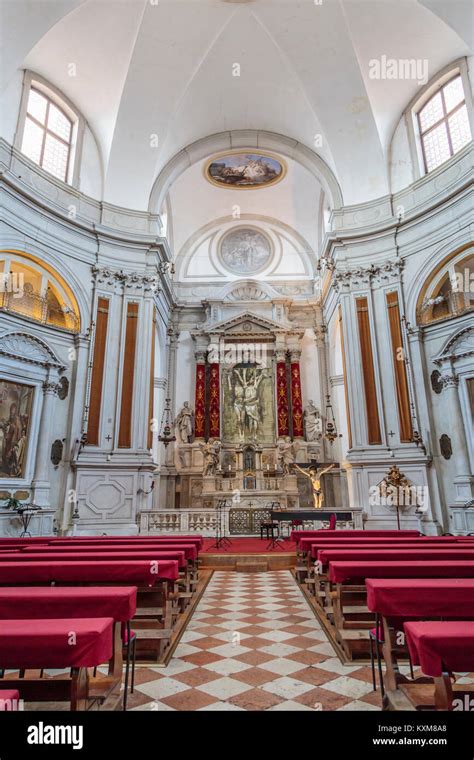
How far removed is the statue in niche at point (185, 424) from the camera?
19062 mm

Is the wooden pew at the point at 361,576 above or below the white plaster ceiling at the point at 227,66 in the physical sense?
below

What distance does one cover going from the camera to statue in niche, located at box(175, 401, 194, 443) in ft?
62.5

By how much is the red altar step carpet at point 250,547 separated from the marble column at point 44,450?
427 centimetres

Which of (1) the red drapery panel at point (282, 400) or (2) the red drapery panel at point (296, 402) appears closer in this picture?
(2) the red drapery panel at point (296, 402)

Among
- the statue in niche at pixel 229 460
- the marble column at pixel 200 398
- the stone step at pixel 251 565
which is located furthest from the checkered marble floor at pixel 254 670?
the marble column at pixel 200 398

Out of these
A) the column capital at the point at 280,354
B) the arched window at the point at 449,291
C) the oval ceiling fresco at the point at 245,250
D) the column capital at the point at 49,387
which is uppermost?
the oval ceiling fresco at the point at 245,250

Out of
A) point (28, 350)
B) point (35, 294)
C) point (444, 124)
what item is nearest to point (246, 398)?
point (35, 294)

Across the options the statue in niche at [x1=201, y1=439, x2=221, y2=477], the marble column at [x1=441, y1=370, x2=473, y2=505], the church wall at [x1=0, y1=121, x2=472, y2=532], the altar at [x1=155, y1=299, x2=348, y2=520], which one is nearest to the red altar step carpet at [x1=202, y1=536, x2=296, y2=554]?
the church wall at [x1=0, y1=121, x2=472, y2=532]

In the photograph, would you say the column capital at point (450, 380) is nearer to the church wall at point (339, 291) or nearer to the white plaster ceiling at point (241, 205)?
the church wall at point (339, 291)

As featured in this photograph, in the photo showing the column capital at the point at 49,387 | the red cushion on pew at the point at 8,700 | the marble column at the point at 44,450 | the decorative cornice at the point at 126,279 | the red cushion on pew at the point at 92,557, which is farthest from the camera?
the decorative cornice at the point at 126,279

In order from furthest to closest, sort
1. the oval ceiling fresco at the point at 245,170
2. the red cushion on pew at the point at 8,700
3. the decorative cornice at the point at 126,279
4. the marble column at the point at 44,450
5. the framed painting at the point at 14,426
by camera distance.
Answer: the oval ceiling fresco at the point at 245,170 < the decorative cornice at the point at 126,279 < the marble column at the point at 44,450 < the framed painting at the point at 14,426 < the red cushion on pew at the point at 8,700
